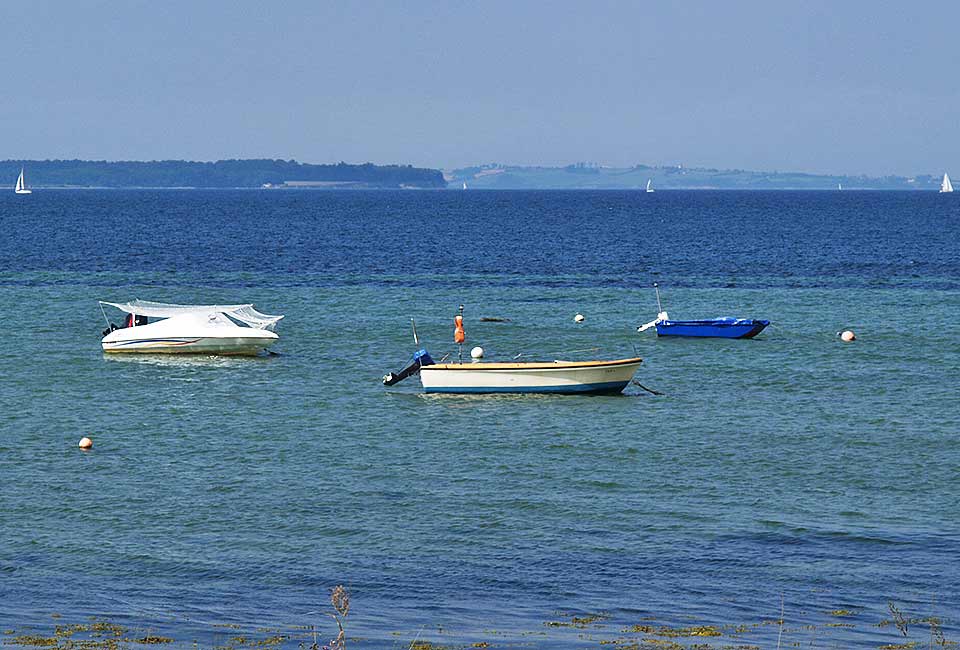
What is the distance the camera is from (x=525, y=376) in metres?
50.9

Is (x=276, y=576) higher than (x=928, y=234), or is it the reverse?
(x=276, y=576)

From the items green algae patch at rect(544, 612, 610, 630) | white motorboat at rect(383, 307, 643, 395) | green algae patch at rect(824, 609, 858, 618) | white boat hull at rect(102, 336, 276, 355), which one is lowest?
white boat hull at rect(102, 336, 276, 355)

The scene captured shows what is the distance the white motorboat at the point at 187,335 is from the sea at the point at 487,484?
0.85m

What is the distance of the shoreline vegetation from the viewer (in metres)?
22.8

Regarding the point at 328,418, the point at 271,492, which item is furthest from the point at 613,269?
the point at 271,492

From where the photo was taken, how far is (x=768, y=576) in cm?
2798

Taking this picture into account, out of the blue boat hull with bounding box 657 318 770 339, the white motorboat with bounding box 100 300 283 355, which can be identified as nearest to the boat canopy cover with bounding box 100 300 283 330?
the white motorboat with bounding box 100 300 283 355

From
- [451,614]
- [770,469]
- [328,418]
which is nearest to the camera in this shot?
[451,614]

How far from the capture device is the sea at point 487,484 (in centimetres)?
2538

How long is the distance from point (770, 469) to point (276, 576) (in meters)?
16.3

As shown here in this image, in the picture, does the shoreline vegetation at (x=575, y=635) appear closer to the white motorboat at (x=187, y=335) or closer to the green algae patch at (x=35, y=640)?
the green algae patch at (x=35, y=640)

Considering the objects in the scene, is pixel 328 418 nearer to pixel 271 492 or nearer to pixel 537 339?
pixel 271 492

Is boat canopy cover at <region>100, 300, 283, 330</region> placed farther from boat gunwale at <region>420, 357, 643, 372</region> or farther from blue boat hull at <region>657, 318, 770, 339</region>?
blue boat hull at <region>657, 318, 770, 339</region>

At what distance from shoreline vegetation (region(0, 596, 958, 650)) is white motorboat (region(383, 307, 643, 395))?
85.0 ft
